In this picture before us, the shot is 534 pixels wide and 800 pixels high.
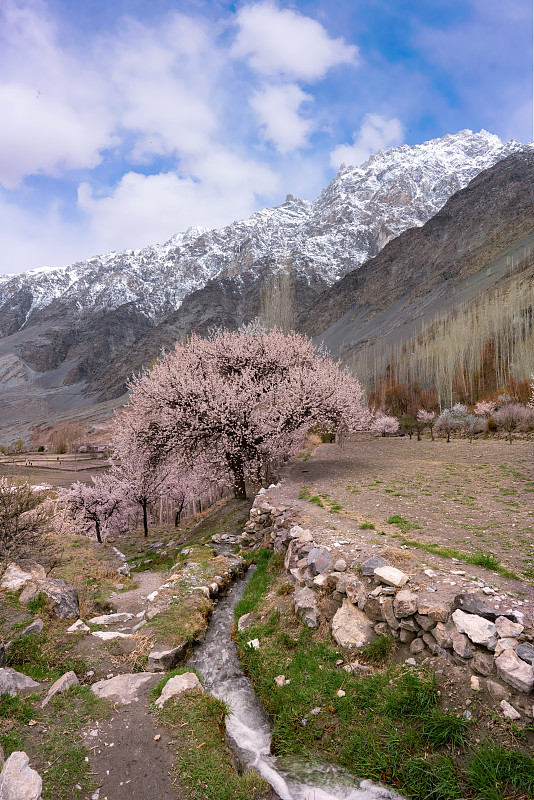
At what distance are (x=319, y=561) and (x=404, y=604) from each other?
2.80 meters

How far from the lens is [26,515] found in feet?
31.6

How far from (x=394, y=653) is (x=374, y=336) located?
173 metres

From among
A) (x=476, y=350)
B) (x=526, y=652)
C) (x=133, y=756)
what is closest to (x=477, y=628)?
(x=526, y=652)

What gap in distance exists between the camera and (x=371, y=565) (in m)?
7.34

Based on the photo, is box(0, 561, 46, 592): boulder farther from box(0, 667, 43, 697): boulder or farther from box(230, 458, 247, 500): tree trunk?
box(230, 458, 247, 500): tree trunk

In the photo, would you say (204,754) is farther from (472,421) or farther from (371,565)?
(472,421)

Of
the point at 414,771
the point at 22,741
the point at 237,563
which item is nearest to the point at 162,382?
the point at 237,563

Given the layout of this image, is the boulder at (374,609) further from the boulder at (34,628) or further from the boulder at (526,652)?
the boulder at (34,628)

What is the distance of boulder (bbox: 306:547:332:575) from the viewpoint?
332 inches

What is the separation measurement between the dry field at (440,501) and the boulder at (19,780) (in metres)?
7.55

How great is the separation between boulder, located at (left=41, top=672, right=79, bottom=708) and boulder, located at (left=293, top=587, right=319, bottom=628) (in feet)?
13.7

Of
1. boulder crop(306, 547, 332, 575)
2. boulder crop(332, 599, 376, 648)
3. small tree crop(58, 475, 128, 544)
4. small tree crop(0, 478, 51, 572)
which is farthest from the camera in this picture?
small tree crop(58, 475, 128, 544)

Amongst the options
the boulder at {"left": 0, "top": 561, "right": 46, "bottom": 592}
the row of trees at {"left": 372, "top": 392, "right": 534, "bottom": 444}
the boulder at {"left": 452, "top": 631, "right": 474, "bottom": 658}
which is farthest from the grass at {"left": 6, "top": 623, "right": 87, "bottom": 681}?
the row of trees at {"left": 372, "top": 392, "right": 534, "bottom": 444}

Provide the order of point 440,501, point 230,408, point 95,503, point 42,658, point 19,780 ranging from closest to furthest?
point 19,780 < point 42,658 < point 440,501 < point 230,408 < point 95,503
